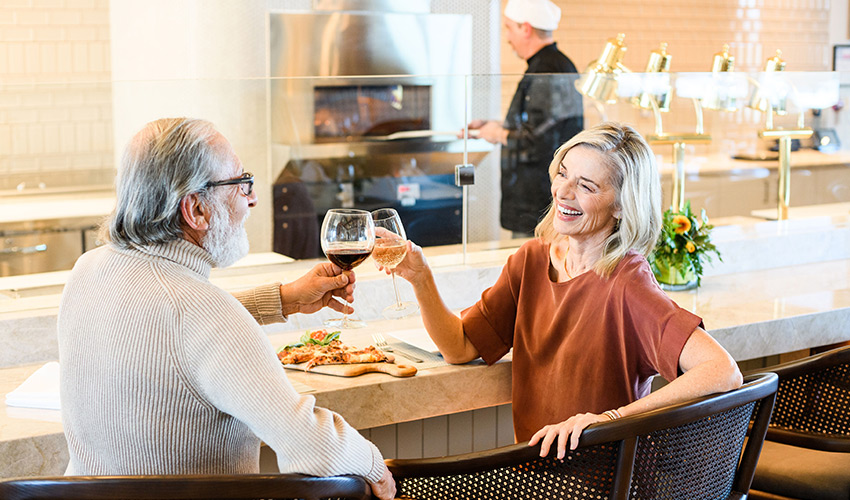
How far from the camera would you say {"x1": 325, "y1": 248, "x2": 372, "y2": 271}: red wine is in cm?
198

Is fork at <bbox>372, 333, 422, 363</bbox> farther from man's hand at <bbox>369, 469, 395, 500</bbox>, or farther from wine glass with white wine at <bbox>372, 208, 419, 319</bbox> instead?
man's hand at <bbox>369, 469, 395, 500</bbox>

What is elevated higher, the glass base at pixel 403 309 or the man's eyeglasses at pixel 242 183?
the man's eyeglasses at pixel 242 183

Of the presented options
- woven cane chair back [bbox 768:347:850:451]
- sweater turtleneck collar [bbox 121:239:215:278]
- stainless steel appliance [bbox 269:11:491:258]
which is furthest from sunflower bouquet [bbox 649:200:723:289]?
sweater turtleneck collar [bbox 121:239:215:278]

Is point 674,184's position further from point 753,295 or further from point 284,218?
point 284,218

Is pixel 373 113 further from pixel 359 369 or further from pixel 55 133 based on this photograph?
pixel 359 369

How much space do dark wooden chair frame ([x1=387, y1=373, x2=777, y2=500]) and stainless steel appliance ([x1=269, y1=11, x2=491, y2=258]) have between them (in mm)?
1458

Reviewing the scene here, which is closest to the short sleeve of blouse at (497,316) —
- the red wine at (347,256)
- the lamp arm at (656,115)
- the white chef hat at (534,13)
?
the red wine at (347,256)

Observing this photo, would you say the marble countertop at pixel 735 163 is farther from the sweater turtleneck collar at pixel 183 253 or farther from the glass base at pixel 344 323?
the sweater turtleneck collar at pixel 183 253

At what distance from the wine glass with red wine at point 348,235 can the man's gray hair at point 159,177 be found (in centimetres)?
48

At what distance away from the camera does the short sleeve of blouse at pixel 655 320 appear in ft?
6.04

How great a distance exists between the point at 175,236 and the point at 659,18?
7.10 meters

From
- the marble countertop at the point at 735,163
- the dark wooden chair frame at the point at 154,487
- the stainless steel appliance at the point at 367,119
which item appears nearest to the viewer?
the dark wooden chair frame at the point at 154,487

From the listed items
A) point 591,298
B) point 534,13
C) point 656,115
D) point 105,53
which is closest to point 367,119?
point 534,13

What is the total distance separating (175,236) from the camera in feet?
4.99
